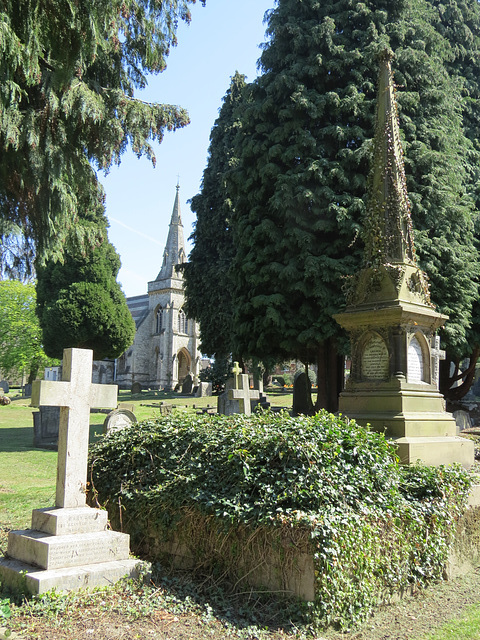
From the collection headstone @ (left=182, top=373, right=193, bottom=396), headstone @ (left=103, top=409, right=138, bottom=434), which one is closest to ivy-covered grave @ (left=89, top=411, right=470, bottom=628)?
headstone @ (left=103, top=409, right=138, bottom=434)

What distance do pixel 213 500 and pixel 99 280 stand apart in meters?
32.1

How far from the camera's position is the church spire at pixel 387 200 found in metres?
8.16

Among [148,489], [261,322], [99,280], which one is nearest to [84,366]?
[148,489]

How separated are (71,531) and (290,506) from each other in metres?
1.73

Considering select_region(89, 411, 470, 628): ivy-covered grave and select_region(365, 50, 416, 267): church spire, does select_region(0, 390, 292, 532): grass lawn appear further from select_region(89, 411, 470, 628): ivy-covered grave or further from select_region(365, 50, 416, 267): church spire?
select_region(365, 50, 416, 267): church spire

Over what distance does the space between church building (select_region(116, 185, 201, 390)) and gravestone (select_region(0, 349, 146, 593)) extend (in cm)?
5433

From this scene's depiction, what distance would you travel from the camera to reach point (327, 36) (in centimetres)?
1515

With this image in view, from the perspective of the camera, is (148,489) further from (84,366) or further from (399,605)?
(399,605)

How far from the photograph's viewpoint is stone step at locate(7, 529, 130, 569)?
167 inches

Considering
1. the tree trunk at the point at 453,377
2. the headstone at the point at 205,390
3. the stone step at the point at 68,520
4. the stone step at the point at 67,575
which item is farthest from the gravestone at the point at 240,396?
the headstone at the point at 205,390

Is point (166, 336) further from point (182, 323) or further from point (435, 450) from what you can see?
point (435, 450)

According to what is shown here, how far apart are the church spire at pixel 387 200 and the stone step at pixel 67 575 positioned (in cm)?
531

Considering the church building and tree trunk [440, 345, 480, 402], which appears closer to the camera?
tree trunk [440, 345, 480, 402]

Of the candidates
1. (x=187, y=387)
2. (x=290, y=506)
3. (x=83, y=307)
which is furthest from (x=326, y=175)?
(x=187, y=387)
